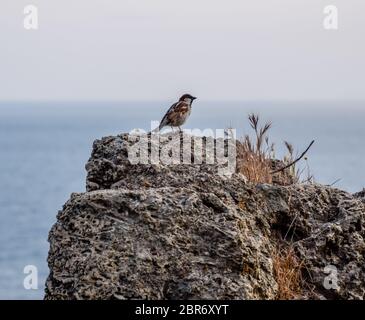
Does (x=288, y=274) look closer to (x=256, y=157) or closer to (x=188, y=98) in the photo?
(x=256, y=157)

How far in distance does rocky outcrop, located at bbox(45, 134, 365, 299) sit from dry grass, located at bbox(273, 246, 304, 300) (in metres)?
0.06

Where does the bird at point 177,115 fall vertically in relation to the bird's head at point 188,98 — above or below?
below

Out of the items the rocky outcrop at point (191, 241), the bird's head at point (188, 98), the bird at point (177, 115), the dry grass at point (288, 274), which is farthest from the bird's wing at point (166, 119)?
the dry grass at point (288, 274)

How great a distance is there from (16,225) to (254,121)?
115 m

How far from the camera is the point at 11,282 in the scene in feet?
271

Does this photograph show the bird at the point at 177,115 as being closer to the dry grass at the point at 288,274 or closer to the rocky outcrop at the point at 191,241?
the rocky outcrop at the point at 191,241

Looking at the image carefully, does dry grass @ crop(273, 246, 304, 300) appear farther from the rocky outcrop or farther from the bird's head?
the bird's head

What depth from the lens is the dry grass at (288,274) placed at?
7.17 meters

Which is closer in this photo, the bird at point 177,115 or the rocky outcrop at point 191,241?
the rocky outcrop at point 191,241

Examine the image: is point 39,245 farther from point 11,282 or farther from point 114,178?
point 114,178

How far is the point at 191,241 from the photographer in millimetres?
6797

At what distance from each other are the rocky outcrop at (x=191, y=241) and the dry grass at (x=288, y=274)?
64mm

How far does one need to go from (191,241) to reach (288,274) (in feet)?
2.89
